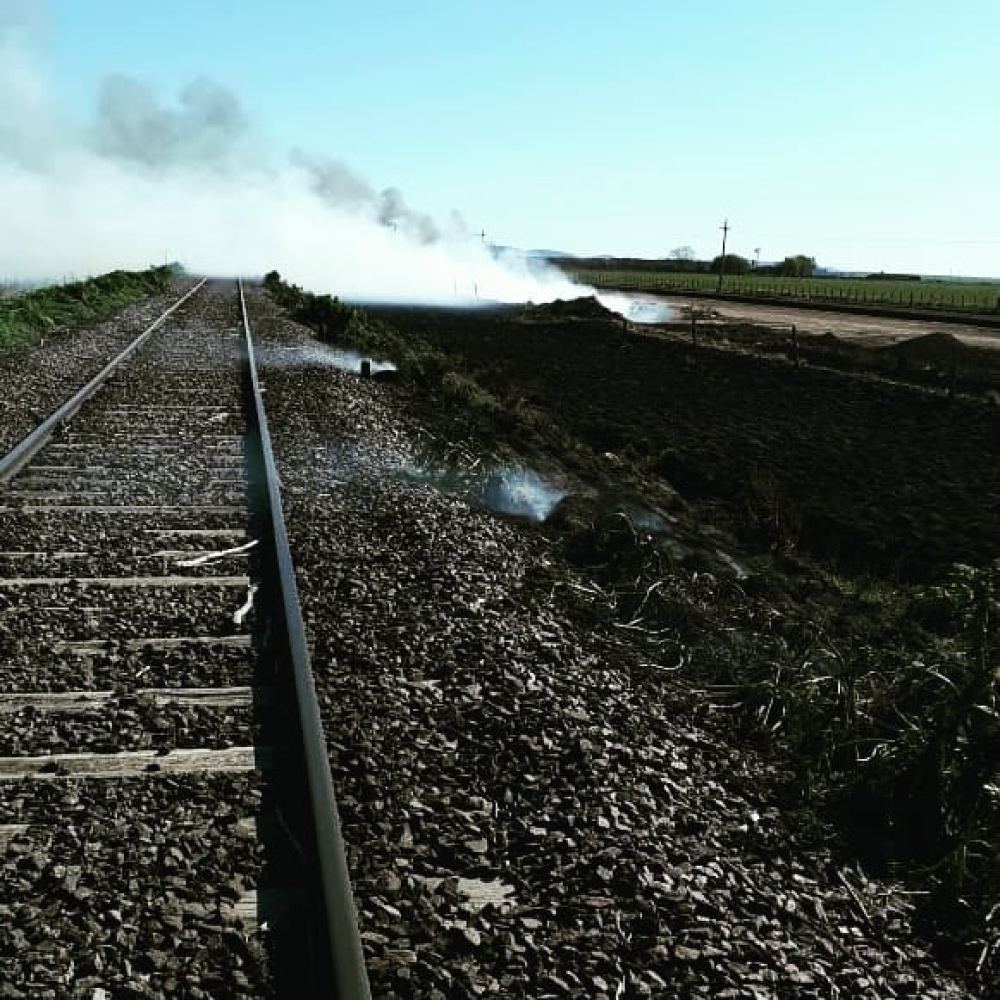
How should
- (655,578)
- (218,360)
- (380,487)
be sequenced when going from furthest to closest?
(218,360)
(380,487)
(655,578)

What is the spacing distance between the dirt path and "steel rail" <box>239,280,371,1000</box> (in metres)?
39.7

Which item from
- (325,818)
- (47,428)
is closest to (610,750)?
(325,818)

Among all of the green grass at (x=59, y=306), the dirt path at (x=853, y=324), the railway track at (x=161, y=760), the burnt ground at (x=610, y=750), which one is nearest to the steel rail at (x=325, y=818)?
the railway track at (x=161, y=760)

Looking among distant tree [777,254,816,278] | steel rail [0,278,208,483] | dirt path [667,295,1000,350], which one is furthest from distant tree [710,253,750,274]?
steel rail [0,278,208,483]

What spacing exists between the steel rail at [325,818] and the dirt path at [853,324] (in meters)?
39.7

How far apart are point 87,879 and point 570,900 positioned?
5.26ft

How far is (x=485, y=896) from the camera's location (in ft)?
12.4

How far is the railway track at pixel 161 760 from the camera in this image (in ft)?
10.8

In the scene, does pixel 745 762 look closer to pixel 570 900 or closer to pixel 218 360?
pixel 570 900

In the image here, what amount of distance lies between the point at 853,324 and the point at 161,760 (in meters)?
55.3

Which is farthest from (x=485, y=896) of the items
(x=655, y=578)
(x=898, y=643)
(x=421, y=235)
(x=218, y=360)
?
(x=421, y=235)

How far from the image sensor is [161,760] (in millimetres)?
4461

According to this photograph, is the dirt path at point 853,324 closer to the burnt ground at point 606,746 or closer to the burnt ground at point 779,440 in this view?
the burnt ground at point 779,440

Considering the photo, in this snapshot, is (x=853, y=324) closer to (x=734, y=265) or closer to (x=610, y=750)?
(x=610, y=750)
